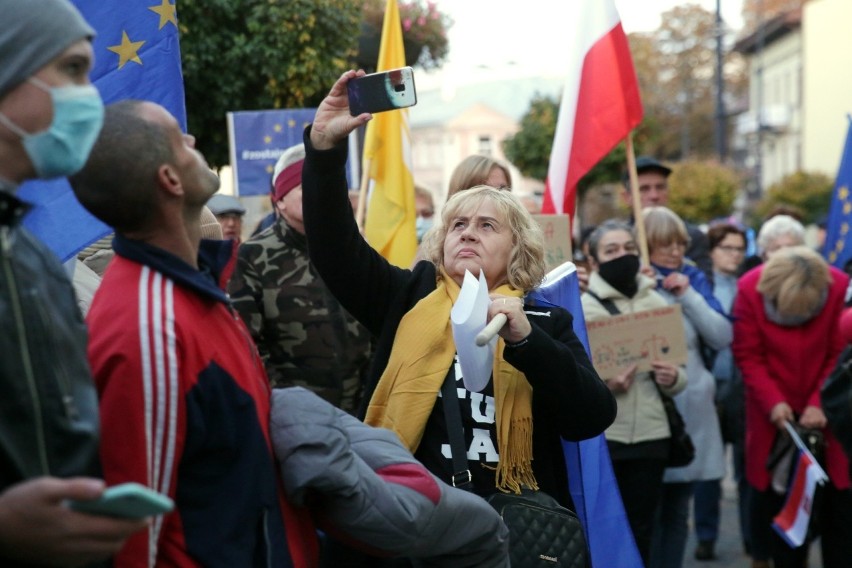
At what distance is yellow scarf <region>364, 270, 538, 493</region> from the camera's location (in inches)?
129

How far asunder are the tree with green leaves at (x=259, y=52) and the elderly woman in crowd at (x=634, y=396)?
409cm

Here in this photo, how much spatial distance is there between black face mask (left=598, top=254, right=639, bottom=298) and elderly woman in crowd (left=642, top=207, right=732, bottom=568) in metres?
0.66

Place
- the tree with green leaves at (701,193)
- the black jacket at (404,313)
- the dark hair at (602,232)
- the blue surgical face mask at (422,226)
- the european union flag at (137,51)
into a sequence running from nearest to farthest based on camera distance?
the black jacket at (404,313) < the european union flag at (137,51) < the dark hair at (602,232) < the blue surgical face mask at (422,226) < the tree with green leaves at (701,193)

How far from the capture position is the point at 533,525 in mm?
3139

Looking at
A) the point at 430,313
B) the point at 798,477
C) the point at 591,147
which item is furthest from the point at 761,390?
the point at 430,313

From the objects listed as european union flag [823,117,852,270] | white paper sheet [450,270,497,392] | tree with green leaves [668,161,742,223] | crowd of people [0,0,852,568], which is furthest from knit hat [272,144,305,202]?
tree with green leaves [668,161,742,223]

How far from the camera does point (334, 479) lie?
2318 millimetres

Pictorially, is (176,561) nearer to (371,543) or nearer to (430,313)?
(371,543)

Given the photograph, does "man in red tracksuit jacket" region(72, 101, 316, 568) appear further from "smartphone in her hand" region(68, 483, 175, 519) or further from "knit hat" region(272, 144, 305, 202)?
"knit hat" region(272, 144, 305, 202)

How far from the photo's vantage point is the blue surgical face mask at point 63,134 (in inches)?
76.6

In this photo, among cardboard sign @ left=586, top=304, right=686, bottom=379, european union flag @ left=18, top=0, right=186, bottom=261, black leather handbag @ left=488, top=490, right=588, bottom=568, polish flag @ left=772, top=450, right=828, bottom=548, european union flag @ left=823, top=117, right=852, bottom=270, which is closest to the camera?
black leather handbag @ left=488, top=490, right=588, bottom=568

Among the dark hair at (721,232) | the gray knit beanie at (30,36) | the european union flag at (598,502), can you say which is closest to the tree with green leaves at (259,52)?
the dark hair at (721,232)

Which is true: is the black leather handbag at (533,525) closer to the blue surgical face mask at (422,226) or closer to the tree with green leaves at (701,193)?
the blue surgical face mask at (422,226)

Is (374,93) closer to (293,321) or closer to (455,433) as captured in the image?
(455,433)
